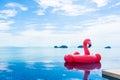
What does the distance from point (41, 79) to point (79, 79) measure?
44.1 inches

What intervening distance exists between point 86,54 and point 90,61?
1.80 ft

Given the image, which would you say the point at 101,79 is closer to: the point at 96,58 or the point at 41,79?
the point at 41,79

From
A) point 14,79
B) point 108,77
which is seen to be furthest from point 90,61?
point 14,79


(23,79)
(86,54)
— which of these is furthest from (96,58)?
(23,79)

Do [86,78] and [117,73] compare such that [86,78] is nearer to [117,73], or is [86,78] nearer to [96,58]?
[117,73]

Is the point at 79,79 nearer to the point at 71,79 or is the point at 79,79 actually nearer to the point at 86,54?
the point at 71,79

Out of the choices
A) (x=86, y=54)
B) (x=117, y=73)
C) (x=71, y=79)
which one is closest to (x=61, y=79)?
(x=71, y=79)

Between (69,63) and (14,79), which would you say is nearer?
(14,79)

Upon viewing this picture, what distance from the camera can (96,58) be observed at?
1298 cm

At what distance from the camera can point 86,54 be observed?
42.6 feet

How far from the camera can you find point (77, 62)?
12.4m

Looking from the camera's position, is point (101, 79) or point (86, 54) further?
point (86, 54)

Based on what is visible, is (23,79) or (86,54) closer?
(23,79)

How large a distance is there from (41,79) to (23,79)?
53cm
